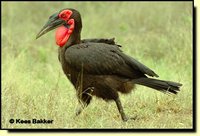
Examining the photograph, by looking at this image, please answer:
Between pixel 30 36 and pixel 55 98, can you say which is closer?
pixel 55 98

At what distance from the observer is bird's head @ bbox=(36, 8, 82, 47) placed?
6.88 m

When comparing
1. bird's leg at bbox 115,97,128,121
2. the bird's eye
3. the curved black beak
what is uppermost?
the bird's eye

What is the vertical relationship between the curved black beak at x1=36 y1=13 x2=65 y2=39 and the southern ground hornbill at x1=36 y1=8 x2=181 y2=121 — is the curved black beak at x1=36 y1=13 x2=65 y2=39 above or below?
above

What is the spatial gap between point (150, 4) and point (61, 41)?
6297 mm

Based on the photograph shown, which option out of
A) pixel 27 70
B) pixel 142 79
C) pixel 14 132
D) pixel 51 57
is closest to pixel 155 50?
pixel 51 57

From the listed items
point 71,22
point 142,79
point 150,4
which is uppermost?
point 150,4

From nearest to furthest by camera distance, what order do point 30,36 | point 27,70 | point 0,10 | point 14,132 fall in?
1. point 14,132
2. point 27,70
3. point 0,10
4. point 30,36

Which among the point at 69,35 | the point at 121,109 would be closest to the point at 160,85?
the point at 121,109

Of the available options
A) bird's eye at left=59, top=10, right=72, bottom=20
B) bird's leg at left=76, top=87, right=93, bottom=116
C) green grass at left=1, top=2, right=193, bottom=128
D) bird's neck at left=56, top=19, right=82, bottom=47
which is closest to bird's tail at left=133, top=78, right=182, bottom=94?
green grass at left=1, top=2, right=193, bottom=128

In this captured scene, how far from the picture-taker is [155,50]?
1070 centimetres

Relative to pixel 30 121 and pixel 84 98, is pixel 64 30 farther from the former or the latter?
pixel 30 121

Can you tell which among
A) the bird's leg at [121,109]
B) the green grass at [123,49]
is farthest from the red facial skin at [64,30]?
the bird's leg at [121,109]

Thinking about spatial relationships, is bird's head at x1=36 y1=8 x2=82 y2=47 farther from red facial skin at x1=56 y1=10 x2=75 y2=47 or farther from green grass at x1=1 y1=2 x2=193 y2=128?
green grass at x1=1 y1=2 x2=193 y2=128

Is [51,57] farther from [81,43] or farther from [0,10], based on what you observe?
[81,43]
